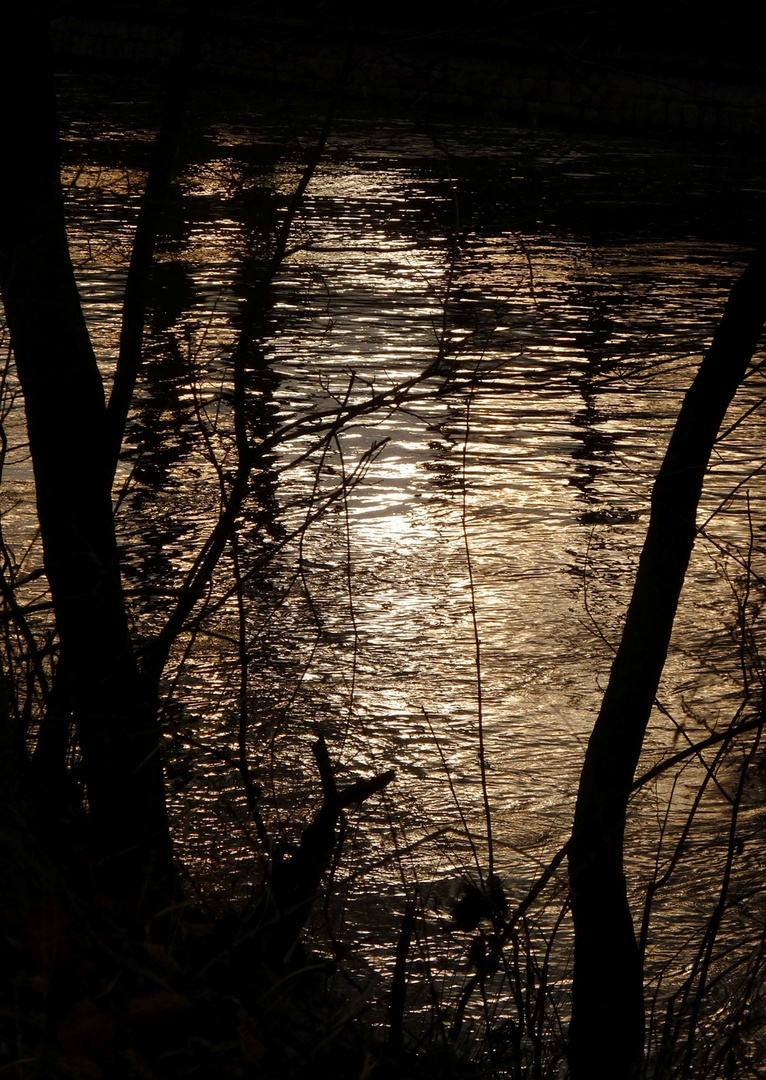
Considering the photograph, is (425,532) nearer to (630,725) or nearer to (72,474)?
(72,474)

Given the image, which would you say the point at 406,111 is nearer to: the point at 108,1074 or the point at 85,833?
the point at 85,833

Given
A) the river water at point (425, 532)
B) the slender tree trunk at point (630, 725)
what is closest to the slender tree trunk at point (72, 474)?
the river water at point (425, 532)

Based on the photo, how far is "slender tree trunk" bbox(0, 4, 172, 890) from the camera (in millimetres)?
3662

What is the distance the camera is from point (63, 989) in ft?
9.71

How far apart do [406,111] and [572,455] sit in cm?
486

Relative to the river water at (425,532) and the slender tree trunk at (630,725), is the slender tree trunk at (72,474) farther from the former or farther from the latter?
the slender tree trunk at (630,725)

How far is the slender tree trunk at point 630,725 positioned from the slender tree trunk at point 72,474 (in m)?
1.07

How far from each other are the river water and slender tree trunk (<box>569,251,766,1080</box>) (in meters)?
0.13

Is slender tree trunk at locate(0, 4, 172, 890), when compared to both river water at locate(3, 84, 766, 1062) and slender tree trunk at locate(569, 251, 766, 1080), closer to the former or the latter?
river water at locate(3, 84, 766, 1062)

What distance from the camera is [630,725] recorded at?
338 cm

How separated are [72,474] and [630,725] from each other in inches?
61.3

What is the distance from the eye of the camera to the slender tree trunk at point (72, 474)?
12.0 feet

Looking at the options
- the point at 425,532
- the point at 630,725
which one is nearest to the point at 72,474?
the point at 630,725

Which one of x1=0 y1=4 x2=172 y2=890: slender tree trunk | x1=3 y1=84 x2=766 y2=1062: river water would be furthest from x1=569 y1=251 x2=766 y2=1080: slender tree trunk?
x1=0 y1=4 x2=172 y2=890: slender tree trunk
